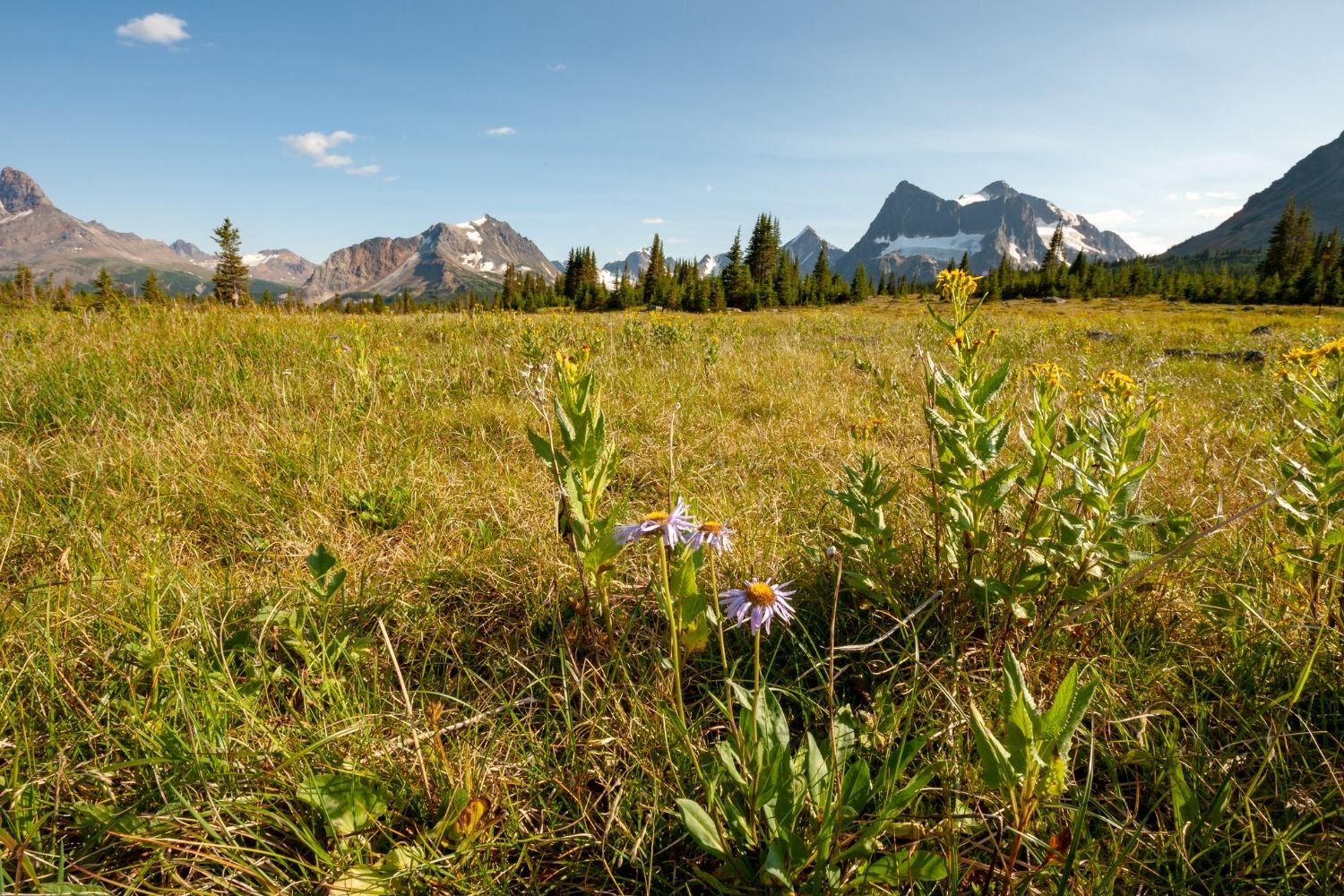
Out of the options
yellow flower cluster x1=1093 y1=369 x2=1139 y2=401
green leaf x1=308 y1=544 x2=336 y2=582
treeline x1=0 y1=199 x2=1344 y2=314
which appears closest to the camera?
green leaf x1=308 y1=544 x2=336 y2=582

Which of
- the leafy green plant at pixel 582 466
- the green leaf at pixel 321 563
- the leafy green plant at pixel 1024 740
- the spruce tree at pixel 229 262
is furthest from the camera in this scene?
the spruce tree at pixel 229 262

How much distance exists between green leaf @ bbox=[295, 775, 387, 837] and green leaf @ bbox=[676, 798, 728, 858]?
68cm

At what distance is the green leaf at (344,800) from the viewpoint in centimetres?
119

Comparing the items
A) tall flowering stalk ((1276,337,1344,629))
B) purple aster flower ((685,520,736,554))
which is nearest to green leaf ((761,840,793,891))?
purple aster flower ((685,520,736,554))

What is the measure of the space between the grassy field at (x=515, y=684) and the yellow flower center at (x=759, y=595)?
0.72 feet

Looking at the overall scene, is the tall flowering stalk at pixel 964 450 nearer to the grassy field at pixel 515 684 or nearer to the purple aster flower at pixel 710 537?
the grassy field at pixel 515 684

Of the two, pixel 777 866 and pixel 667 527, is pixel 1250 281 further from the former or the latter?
pixel 777 866

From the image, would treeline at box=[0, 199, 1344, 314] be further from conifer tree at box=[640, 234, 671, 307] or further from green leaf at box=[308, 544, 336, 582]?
green leaf at box=[308, 544, 336, 582]

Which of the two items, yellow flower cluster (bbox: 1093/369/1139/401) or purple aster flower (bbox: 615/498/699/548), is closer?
purple aster flower (bbox: 615/498/699/548)

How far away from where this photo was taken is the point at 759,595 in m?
1.16

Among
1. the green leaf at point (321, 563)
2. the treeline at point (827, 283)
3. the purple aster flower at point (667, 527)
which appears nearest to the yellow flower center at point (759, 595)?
the purple aster flower at point (667, 527)

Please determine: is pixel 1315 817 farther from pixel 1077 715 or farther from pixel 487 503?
pixel 487 503

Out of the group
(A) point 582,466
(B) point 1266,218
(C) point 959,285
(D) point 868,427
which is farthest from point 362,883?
(B) point 1266,218

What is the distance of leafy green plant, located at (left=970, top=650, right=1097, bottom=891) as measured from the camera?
102cm
